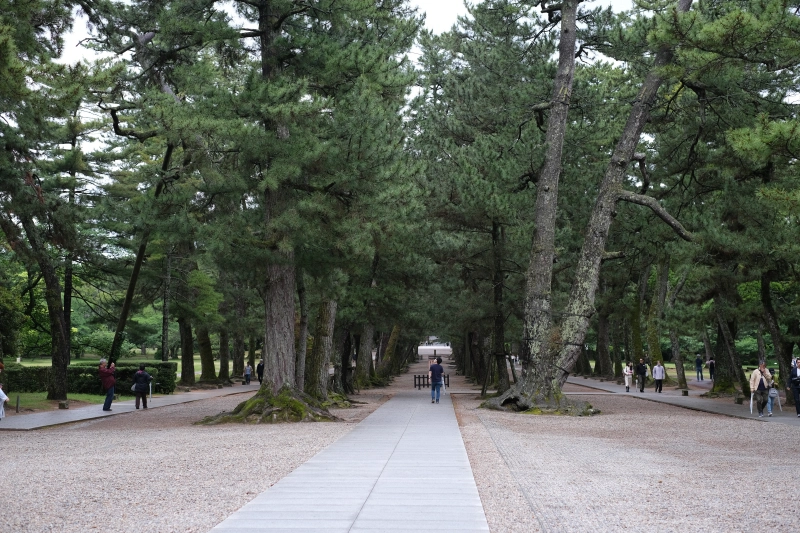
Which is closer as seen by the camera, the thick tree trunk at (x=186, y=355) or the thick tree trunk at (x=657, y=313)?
the thick tree trunk at (x=657, y=313)

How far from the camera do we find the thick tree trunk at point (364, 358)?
3890cm

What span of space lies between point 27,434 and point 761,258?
19741mm

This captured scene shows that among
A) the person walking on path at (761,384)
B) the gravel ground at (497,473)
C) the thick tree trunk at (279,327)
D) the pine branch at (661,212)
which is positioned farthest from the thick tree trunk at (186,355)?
the person walking on path at (761,384)

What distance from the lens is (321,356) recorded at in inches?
990

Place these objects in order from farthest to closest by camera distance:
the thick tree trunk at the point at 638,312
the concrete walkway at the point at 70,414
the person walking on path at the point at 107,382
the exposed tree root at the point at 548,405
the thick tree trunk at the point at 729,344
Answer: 1. the thick tree trunk at the point at 638,312
2. the thick tree trunk at the point at 729,344
3. the person walking on path at the point at 107,382
4. the exposed tree root at the point at 548,405
5. the concrete walkway at the point at 70,414

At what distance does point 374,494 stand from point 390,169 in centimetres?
1029

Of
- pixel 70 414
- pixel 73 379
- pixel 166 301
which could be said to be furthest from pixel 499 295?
pixel 73 379

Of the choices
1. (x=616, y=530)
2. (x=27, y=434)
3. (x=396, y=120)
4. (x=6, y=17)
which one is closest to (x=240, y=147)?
(x=396, y=120)

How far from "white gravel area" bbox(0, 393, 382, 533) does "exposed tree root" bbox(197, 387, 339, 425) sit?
62cm

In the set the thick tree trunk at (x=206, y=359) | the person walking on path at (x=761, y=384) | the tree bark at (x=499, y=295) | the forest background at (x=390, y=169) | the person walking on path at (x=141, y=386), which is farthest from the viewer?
the thick tree trunk at (x=206, y=359)

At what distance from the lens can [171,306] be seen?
36.0 metres

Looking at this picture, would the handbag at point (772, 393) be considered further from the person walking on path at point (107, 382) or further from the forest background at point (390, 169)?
the person walking on path at point (107, 382)

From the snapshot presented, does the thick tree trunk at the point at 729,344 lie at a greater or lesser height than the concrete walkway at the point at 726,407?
greater

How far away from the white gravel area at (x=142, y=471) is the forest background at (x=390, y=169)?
4.30 meters
